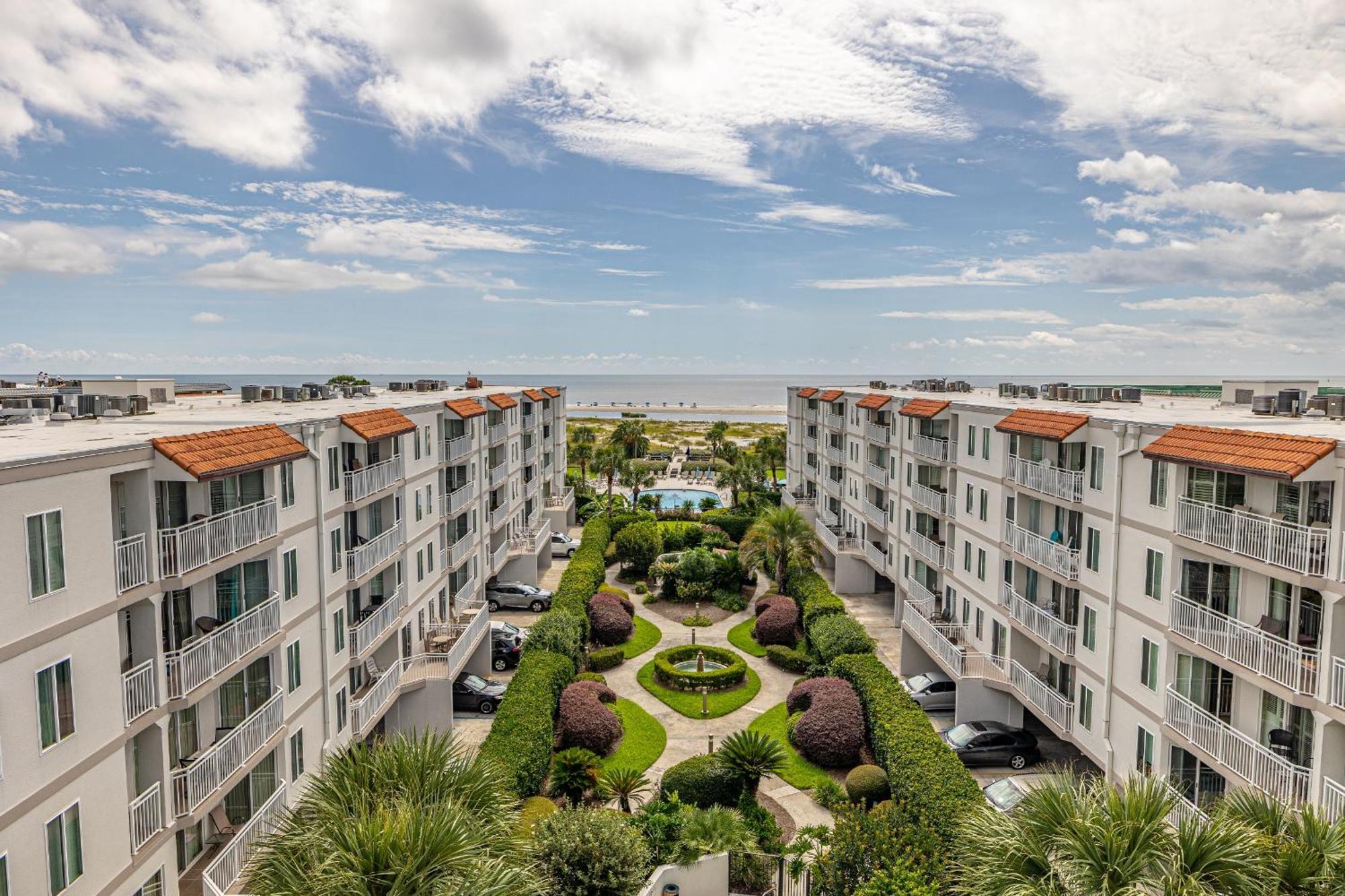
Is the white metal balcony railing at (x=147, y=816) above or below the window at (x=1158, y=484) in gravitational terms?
below

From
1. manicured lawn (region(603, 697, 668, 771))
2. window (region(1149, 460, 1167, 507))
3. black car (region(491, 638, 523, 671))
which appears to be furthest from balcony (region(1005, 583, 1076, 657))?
black car (region(491, 638, 523, 671))

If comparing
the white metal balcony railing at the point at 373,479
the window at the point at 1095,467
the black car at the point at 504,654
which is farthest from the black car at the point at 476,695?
the window at the point at 1095,467

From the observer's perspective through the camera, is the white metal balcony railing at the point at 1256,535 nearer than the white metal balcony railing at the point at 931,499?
Yes

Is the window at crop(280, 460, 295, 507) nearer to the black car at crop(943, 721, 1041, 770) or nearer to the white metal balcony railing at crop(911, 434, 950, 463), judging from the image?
the black car at crop(943, 721, 1041, 770)

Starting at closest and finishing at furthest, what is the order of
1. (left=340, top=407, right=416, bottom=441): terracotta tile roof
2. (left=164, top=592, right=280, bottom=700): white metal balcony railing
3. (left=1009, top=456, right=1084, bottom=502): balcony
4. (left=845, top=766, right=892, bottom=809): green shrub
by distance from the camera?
1. (left=164, top=592, right=280, bottom=700): white metal balcony railing
2. (left=340, top=407, right=416, bottom=441): terracotta tile roof
3. (left=1009, top=456, right=1084, bottom=502): balcony
4. (left=845, top=766, right=892, bottom=809): green shrub

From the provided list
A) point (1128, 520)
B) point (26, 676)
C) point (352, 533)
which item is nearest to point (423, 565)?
point (352, 533)

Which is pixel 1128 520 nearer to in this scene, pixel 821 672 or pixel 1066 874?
pixel 1066 874

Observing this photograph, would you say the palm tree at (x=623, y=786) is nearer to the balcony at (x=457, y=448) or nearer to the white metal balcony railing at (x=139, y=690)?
the white metal balcony railing at (x=139, y=690)
